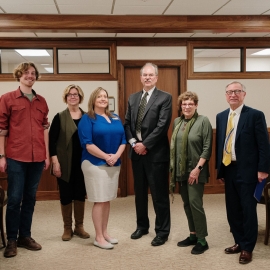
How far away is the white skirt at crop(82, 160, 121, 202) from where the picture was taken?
9.96 ft

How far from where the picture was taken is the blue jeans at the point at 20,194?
297 cm

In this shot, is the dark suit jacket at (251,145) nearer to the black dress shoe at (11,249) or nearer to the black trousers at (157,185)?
the black trousers at (157,185)

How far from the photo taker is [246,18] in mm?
4383

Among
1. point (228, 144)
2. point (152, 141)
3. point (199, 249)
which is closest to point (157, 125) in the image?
point (152, 141)

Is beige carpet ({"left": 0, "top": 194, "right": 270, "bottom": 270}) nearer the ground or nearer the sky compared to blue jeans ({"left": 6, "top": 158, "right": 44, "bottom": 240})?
nearer the ground

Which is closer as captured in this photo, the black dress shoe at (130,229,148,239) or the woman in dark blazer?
the woman in dark blazer

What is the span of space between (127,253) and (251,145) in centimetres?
141

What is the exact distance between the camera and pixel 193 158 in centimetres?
299

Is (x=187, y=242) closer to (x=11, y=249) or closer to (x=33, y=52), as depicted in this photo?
(x=11, y=249)

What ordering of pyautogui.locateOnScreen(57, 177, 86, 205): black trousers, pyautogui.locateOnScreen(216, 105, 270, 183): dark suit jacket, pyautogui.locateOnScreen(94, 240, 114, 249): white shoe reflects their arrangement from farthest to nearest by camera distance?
pyautogui.locateOnScreen(57, 177, 86, 205): black trousers < pyautogui.locateOnScreen(94, 240, 114, 249): white shoe < pyautogui.locateOnScreen(216, 105, 270, 183): dark suit jacket

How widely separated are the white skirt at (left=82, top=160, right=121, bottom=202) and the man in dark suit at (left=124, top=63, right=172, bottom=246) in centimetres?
Answer: 35
